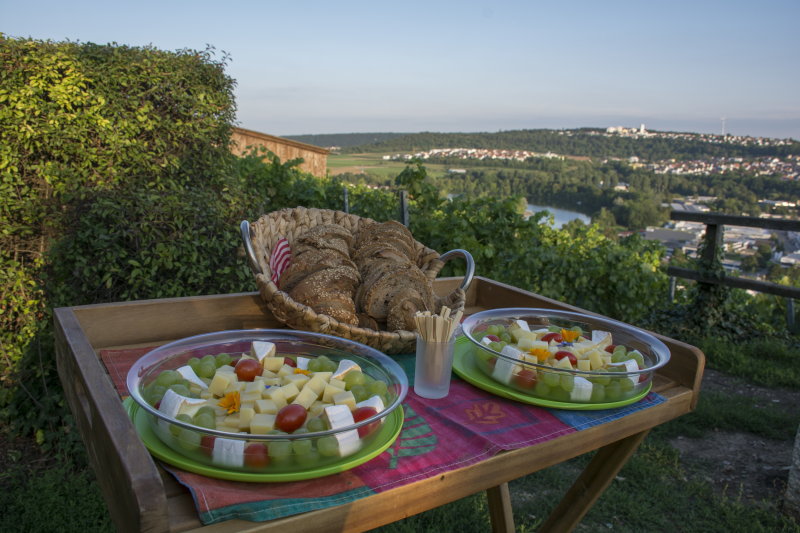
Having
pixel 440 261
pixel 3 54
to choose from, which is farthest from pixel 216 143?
pixel 440 261

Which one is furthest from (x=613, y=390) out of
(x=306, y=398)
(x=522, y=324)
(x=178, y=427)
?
(x=178, y=427)

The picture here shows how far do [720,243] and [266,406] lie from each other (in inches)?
217

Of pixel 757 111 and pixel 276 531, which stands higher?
pixel 757 111

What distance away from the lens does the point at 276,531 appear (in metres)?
0.77

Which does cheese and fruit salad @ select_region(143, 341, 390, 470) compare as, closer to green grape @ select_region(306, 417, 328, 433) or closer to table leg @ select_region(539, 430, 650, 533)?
green grape @ select_region(306, 417, 328, 433)

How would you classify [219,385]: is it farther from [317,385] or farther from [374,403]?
[374,403]

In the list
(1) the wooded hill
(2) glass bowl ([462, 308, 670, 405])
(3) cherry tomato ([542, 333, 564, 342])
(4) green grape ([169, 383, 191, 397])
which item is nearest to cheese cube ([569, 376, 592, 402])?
(2) glass bowl ([462, 308, 670, 405])

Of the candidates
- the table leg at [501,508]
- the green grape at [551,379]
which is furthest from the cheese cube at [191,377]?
the table leg at [501,508]

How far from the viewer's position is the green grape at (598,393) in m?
1.21

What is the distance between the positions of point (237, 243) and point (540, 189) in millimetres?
6376

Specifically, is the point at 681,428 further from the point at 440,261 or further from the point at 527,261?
the point at 440,261

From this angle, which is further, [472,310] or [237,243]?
[237,243]

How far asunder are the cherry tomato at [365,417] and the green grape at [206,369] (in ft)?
1.09

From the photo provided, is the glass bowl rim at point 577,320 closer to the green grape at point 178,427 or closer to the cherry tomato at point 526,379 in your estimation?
the cherry tomato at point 526,379
